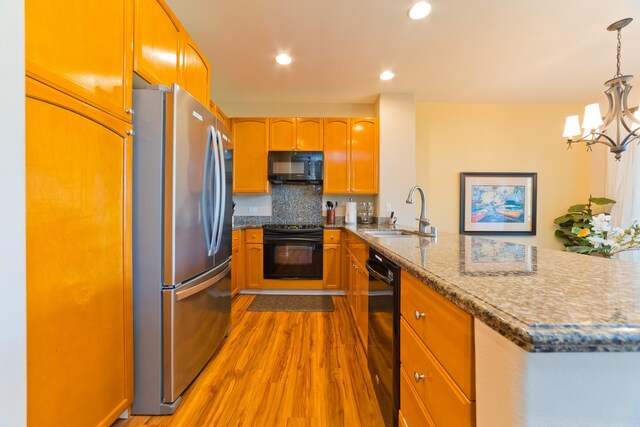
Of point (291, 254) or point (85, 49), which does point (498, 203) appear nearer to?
point (291, 254)

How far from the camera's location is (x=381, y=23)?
81.2 inches

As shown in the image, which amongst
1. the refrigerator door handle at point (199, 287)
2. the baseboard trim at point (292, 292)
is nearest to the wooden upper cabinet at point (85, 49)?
the refrigerator door handle at point (199, 287)

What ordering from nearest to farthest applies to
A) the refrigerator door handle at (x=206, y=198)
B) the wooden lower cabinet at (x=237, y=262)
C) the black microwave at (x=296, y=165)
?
the refrigerator door handle at (x=206, y=198) → the wooden lower cabinet at (x=237, y=262) → the black microwave at (x=296, y=165)

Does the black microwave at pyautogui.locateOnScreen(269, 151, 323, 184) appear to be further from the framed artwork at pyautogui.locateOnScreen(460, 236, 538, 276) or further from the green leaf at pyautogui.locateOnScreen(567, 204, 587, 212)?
the green leaf at pyautogui.locateOnScreen(567, 204, 587, 212)

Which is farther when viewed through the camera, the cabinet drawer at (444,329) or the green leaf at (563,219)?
the green leaf at (563,219)

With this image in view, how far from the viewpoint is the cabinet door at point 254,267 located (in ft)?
10.8

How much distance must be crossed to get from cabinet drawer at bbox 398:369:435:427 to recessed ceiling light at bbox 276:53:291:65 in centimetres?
271

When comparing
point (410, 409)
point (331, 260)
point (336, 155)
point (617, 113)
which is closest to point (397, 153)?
point (336, 155)

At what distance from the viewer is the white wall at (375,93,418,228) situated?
335 cm

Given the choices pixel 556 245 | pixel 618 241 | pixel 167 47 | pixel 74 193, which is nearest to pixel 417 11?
pixel 167 47

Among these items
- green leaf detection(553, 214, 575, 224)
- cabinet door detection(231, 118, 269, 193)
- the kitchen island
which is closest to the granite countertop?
the kitchen island

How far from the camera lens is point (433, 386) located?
0.76 meters

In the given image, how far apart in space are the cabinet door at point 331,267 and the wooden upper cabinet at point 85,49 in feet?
8.00

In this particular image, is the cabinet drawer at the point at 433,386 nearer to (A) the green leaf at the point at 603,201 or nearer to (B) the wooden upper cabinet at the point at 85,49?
(B) the wooden upper cabinet at the point at 85,49
